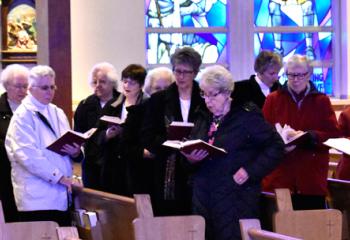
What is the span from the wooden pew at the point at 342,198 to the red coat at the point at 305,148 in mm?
228

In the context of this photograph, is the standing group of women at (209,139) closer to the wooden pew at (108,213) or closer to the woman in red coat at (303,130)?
the woman in red coat at (303,130)

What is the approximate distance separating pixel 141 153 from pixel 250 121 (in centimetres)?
108

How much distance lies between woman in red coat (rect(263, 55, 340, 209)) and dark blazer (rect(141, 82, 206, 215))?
1.66 feet

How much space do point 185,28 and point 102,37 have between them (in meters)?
1.12

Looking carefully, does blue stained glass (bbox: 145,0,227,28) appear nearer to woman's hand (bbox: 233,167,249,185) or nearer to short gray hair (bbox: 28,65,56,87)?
short gray hair (bbox: 28,65,56,87)

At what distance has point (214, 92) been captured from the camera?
4.51 metres

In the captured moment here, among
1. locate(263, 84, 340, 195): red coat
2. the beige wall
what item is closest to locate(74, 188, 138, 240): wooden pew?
locate(263, 84, 340, 195): red coat

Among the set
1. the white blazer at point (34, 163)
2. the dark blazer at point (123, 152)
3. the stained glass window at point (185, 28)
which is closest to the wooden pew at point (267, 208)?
the dark blazer at point (123, 152)

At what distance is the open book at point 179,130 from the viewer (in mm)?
4824

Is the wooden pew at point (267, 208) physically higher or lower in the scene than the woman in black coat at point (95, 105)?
lower

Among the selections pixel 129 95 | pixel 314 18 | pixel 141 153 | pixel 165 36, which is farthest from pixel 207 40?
pixel 141 153

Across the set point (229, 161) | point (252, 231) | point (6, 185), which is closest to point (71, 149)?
point (6, 185)

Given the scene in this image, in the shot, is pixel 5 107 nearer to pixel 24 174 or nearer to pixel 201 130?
pixel 24 174

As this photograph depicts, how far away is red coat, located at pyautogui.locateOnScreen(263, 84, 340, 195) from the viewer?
5.02 m
